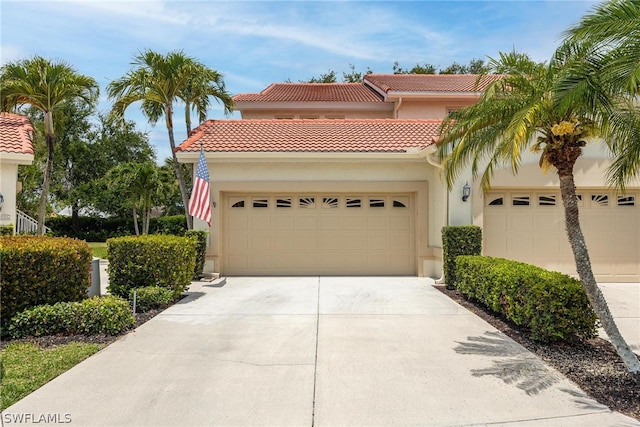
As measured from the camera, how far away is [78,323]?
6539 mm

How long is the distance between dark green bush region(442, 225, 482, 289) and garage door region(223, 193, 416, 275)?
2.18 metres

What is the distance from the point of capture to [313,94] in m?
21.3

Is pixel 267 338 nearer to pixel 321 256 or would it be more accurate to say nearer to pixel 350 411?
pixel 350 411

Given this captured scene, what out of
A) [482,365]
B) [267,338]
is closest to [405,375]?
[482,365]

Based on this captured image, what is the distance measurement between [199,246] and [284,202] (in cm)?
271

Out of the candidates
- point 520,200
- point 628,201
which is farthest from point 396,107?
point 628,201

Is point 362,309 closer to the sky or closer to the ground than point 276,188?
closer to the ground

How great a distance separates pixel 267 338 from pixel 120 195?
23810mm

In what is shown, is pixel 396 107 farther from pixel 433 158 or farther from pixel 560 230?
pixel 560 230

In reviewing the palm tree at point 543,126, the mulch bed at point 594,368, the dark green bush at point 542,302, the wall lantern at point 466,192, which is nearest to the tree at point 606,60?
the palm tree at point 543,126

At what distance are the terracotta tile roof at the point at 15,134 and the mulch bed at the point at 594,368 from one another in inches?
454

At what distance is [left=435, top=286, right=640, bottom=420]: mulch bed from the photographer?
438 centimetres

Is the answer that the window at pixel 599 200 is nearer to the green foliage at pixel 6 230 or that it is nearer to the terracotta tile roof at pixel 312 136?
the terracotta tile roof at pixel 312 136

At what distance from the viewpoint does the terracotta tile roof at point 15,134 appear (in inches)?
425
